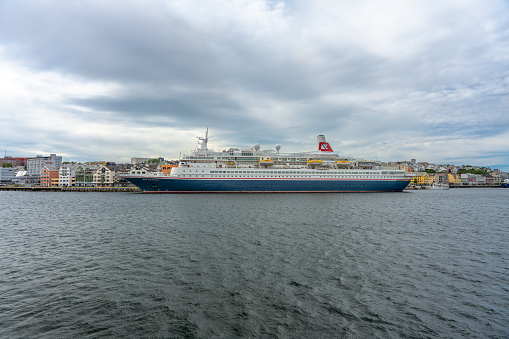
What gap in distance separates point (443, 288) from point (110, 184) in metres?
105

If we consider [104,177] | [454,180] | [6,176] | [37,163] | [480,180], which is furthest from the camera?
[480,180]

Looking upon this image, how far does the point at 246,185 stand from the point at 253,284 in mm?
46967

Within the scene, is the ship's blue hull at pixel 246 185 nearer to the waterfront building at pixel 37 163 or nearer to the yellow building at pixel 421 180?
the yellow building at pixel 421 180

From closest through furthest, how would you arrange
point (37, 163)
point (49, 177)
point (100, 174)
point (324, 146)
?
point (324, 146) → point (100, 174) → point (49, 177) → point (37, 163)

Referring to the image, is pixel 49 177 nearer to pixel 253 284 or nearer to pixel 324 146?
pixel 324 146

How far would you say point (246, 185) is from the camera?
57312 millimetres

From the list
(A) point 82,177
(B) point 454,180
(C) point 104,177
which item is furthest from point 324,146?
(B) point 454,180

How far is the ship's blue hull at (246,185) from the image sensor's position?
5594 centimetres

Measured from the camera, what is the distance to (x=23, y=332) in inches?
284

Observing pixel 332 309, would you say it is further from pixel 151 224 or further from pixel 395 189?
pixel 395 189

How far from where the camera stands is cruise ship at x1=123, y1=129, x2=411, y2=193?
185 ft

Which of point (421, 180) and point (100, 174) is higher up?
point (100, 174)

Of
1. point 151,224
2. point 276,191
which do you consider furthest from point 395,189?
point 151,224

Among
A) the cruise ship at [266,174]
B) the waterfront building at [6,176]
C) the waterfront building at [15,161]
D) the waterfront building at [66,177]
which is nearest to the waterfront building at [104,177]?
the waterfront building at [66,177]
